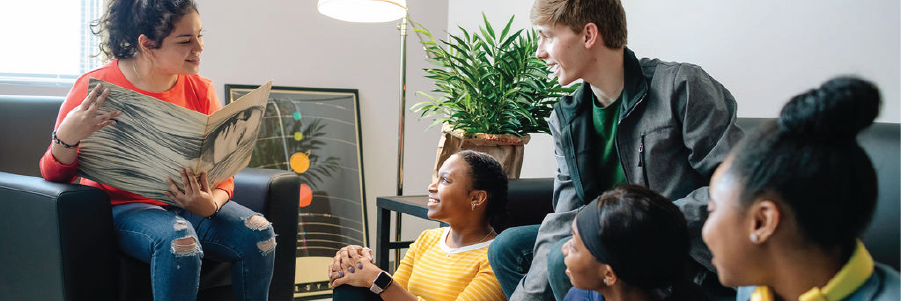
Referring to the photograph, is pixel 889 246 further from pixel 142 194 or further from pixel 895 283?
pixel 142 194

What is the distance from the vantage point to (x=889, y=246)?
1205mm

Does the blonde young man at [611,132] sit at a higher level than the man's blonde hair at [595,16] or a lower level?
lower

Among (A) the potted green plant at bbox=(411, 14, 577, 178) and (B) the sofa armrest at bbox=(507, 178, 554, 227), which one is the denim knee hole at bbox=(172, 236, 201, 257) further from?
(A) the potted green plant at bbox=(411, 14, 577, 178)

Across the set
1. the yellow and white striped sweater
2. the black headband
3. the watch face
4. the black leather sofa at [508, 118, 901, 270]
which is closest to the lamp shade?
the yellow and white striped sweater

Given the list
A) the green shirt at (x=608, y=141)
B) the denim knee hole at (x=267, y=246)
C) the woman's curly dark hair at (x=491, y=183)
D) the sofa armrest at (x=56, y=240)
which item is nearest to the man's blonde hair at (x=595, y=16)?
the green shirt at (x=608, y=141)

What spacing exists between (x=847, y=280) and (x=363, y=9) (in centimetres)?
201

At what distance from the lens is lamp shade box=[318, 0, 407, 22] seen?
95.2 inches

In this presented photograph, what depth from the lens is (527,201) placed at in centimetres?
186

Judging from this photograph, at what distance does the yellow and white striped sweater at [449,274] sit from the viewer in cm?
157

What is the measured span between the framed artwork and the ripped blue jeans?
45.5 inches

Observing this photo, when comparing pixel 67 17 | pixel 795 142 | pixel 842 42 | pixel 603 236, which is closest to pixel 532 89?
pixel 842 42

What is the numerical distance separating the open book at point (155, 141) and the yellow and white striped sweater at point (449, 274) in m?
0.54

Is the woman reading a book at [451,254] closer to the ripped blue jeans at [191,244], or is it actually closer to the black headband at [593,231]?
the ripped blue jeans at [191,244]

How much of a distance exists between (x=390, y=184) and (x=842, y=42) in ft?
6.99
